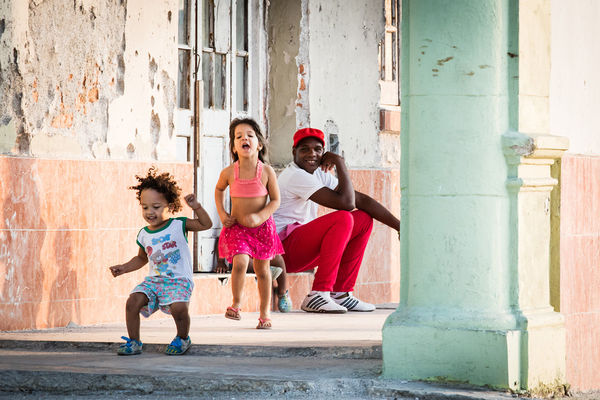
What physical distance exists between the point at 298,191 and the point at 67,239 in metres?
1.91

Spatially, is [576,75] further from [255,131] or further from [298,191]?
[298,191]

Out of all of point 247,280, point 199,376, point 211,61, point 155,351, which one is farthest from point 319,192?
point 199,376

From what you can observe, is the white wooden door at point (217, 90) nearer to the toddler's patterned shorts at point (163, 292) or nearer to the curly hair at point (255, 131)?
the curly hair at point (255, 131)

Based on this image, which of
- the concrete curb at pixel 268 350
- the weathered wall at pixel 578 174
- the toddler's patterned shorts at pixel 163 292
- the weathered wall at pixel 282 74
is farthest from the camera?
the weathered wall at pixel 282 74

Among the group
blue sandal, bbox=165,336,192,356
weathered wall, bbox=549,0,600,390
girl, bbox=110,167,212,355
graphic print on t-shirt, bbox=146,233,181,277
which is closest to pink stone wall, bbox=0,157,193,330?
girl, bbox=110,167,212,355

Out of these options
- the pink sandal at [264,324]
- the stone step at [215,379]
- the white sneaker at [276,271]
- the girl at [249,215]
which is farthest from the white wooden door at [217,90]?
the stone step at [215,379]

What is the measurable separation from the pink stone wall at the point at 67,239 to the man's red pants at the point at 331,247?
2.48ft

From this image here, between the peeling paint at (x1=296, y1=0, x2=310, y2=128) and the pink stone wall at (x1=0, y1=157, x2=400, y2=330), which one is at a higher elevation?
the peeling paint at (x1=296, y1=0, x2=310, y2=128)

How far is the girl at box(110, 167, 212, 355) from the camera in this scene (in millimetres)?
6543

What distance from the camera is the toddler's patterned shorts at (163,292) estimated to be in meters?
6.59

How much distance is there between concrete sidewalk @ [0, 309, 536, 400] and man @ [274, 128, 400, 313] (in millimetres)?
1075

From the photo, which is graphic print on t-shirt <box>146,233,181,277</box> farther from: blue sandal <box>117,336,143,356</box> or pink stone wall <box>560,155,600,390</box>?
pink stone wall <box>560,155,600,390</box>

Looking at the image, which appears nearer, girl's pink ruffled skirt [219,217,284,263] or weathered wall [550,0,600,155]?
weathered wall [550,0,600,155]

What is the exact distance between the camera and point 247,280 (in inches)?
366
